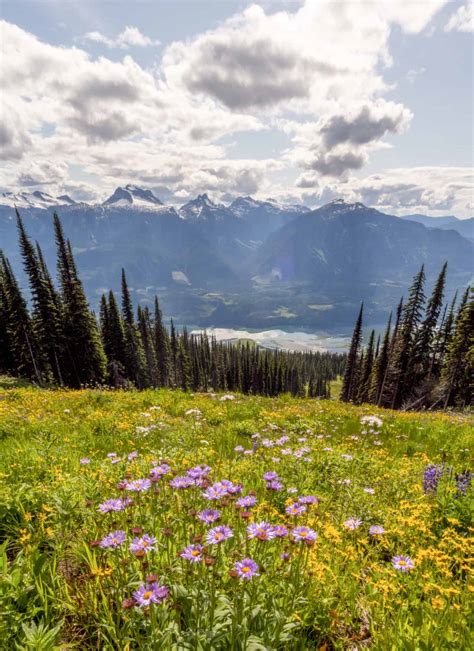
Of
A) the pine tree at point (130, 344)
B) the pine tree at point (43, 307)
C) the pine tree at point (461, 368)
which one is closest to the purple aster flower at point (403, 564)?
the pine tree at point (461, 368)

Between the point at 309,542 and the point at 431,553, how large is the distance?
5.78ft

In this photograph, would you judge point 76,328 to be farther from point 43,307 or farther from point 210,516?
point 210,516

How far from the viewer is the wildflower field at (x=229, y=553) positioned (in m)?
2.25

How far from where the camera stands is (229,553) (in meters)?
2.82

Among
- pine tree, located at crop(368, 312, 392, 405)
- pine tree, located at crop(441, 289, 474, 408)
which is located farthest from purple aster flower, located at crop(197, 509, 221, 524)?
pine tree, located at crop(368, 312, 392, 405)

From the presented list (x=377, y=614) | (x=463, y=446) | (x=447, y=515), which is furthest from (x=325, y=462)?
(x=463, y=446)

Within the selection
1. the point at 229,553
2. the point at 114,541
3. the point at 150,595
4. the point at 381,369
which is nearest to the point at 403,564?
the point at 229,553

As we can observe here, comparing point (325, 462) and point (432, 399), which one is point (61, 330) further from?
point (432, 399)

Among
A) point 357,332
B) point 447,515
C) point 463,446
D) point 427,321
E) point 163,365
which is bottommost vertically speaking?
point 163,365

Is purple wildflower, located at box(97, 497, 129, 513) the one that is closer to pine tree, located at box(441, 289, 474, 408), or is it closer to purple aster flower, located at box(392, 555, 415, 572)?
purple aster flower, located at box(392, 555, 415, 572)

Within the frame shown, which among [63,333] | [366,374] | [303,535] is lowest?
[366,374]

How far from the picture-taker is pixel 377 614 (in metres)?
2.66

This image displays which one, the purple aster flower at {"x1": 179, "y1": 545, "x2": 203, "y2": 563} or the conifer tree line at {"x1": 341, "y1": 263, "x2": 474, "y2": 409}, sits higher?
the purple aster flower at {"x1": 179, "y1": 545, "x2": 203, "y2": 563}

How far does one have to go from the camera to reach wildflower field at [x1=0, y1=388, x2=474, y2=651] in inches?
88.7
